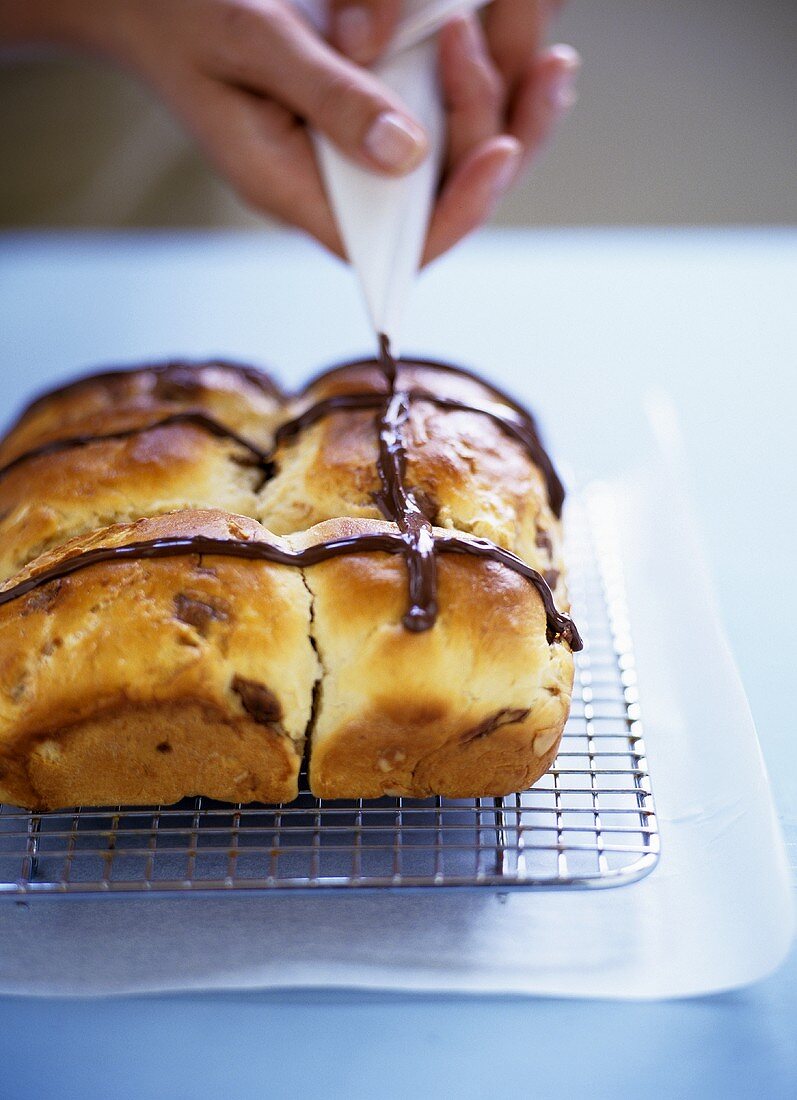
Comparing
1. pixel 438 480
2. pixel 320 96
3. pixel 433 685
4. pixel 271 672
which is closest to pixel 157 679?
pixel 271 672

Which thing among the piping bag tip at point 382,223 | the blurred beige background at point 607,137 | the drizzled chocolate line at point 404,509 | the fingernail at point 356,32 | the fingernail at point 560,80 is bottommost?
the blurred beige background at point 607,137

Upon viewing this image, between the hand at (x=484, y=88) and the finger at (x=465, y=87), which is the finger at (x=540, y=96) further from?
the finger at (x=465, y=87)

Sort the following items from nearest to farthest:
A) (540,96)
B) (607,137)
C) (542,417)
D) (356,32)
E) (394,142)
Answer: (394,142), (356,32), (540,96), (542,417), (607,137)

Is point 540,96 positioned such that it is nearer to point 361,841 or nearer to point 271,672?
point 271,672

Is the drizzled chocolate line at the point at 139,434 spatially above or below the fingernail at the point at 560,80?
below

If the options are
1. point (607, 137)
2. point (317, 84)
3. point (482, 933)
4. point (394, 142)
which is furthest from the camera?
A: point (607, 137)

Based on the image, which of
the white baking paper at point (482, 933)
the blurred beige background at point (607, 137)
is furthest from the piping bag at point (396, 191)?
the blurred beige background at point (607, 137)

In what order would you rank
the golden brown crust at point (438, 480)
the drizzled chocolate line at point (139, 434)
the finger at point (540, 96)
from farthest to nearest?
the finger at point (540, 96) → the drizzled chocolate line at point (139, 434) → the golden brown crust at point (438, 480)
